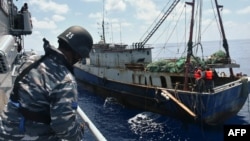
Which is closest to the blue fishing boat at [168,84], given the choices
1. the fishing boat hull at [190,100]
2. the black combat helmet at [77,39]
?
the fishing boat hull at [190,100]

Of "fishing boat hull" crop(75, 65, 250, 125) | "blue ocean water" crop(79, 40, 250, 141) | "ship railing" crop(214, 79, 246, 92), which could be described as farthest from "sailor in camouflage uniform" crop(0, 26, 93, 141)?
"ship railing" crop(214, 79, 246, 92)

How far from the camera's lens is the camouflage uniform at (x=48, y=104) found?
2.79 m

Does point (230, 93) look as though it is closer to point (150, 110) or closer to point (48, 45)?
point (150, 110)

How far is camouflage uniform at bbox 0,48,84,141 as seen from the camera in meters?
2.79

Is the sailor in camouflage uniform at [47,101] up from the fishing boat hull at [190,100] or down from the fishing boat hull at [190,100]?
up

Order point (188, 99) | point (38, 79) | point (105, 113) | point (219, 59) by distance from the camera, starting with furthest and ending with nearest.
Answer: point (105, 113) < point (219, 59) < point (188, 99) < point (38, 79)

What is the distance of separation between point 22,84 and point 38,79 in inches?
6.7

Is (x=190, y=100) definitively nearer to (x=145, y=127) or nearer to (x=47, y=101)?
(x=145, y=127)

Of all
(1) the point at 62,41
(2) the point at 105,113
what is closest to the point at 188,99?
(2) the point at 105,113

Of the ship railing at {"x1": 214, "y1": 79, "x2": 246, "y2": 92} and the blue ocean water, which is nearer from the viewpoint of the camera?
the blue ocean water

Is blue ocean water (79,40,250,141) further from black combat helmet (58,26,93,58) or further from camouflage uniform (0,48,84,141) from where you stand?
black combat helmet (58,26,93,58)

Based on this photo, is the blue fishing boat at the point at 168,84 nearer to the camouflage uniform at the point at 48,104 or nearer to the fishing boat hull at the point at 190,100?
the fishing boat hull at the point at 190,100

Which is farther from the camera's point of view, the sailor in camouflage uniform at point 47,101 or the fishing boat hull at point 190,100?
the fishing boat hull at point 190,100

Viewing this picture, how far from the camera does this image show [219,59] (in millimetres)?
23047
